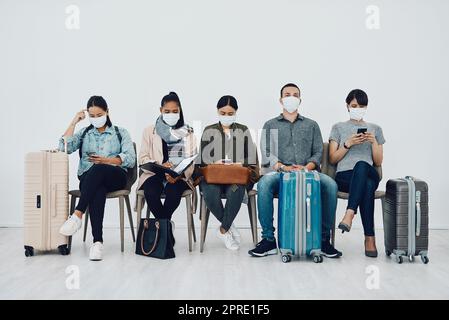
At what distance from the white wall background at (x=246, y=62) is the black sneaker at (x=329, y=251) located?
5.03ft

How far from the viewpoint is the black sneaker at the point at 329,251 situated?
3.76 meters

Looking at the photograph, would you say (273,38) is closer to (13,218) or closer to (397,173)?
(397,173)

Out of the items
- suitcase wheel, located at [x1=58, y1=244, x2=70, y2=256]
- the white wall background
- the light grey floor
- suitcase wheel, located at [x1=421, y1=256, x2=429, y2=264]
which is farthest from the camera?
the white wall background

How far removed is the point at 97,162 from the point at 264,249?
134 cm

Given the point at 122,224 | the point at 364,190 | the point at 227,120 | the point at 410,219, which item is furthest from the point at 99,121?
the point at 410,219

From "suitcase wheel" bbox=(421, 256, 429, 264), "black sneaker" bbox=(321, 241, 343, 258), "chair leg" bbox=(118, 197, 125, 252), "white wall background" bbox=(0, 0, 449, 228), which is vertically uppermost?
"white wall background" bbox=(0, 0, 449, 228)

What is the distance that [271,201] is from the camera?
385 centimetres

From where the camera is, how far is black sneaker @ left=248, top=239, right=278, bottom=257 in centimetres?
380

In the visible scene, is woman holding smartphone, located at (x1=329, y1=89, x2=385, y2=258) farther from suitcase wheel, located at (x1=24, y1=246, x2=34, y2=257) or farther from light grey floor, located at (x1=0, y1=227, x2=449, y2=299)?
suitcase wheel, located at (x1=24, y1=246, x2=34, y2=257)

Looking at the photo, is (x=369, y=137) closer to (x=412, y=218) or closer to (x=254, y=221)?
(x=412, y=218)

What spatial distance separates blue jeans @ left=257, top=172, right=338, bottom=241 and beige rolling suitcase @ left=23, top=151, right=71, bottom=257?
1367mm

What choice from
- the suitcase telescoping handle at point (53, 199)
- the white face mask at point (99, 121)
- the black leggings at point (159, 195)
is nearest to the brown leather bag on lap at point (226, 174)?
the black leggings at point (159, 195)

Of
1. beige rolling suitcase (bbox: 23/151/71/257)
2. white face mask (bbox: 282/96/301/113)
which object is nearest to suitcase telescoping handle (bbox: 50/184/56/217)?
beige rolling suitcase (bbox: 23/151/71/257)

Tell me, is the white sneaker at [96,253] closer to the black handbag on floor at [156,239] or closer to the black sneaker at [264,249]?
the black handbag on floor at [156,239]
